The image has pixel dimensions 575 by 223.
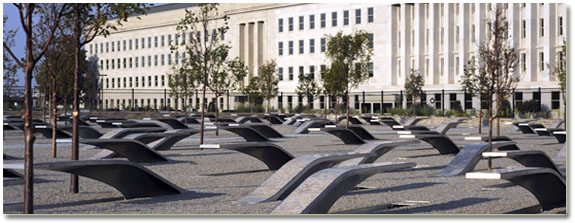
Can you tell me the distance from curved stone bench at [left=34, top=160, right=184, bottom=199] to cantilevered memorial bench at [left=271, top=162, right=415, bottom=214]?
2.54m

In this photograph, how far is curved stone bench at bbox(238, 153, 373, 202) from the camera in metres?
10.2

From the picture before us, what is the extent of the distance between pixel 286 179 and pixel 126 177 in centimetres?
205

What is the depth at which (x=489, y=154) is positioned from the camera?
11062mm

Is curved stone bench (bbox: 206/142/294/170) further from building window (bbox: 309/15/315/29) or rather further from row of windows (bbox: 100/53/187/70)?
row of windows (bbox: 100/53/187/70)

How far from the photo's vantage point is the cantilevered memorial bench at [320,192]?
8297 mm

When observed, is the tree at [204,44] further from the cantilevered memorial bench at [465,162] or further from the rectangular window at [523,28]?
the rectangular window at [523,28]

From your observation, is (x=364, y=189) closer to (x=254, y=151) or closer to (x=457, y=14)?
(x=254, y=151)

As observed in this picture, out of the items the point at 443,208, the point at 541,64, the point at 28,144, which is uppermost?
the point at 541,64

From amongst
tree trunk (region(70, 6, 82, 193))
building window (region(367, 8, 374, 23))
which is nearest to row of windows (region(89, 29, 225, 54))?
building window (region(367, 8, 374, 23))

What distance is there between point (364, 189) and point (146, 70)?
267ft

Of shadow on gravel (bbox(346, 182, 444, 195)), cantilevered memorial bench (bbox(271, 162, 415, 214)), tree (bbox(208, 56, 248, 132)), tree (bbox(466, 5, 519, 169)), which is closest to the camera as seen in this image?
cantilevered memorial bench (bbox(271, 162, 415, 214))

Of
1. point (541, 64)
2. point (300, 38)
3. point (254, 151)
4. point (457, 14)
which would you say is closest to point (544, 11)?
point (541, 64)

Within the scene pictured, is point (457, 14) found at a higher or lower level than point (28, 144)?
higher

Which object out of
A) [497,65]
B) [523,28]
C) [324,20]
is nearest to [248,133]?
[497,65]
